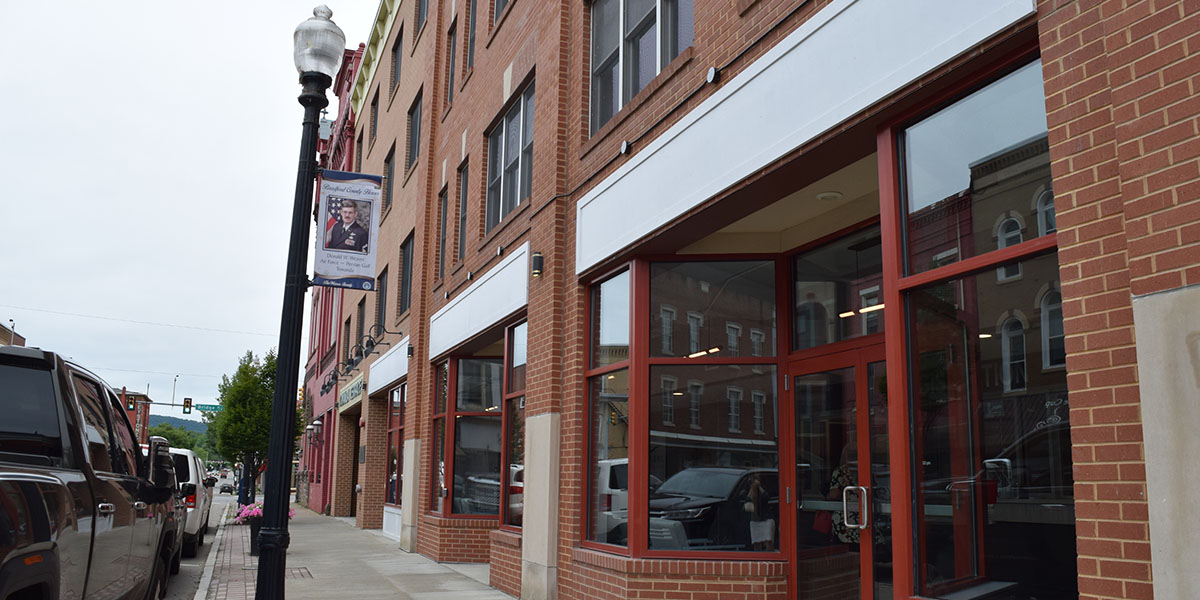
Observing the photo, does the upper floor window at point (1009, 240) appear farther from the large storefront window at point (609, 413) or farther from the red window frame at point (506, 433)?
the red window frame at point (506, 433)

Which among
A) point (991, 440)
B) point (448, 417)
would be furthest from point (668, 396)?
point (448, 417)

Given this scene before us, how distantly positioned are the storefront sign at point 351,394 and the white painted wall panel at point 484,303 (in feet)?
30.0

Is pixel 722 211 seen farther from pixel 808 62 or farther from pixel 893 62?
pixel 893 62

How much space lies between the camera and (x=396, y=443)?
19812mm

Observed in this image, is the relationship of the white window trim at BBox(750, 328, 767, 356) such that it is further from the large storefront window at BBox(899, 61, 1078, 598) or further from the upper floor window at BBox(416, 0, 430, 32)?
the upper floor window at BBox(416, 0, 430, 32)

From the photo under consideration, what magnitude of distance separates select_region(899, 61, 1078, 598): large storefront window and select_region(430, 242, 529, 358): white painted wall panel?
640cm

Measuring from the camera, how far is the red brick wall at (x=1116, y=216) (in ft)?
11.7

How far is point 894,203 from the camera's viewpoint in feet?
18.1

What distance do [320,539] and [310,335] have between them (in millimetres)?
29115

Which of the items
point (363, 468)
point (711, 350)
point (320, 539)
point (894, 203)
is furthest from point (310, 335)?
point (894, 203)

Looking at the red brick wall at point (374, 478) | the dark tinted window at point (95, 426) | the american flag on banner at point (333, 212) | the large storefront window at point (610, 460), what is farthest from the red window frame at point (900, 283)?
the red brick wall at point (374, 478)

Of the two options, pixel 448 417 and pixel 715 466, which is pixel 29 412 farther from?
pixel 448 417

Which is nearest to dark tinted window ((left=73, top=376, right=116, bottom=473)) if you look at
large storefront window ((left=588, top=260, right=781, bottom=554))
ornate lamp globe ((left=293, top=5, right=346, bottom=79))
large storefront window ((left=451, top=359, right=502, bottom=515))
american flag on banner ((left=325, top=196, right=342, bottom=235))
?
american flag on banner ((left=325, top=196, right=342, bottom=235))

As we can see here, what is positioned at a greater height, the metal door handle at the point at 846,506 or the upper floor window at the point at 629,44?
the upper floor window at the point at 629,44
